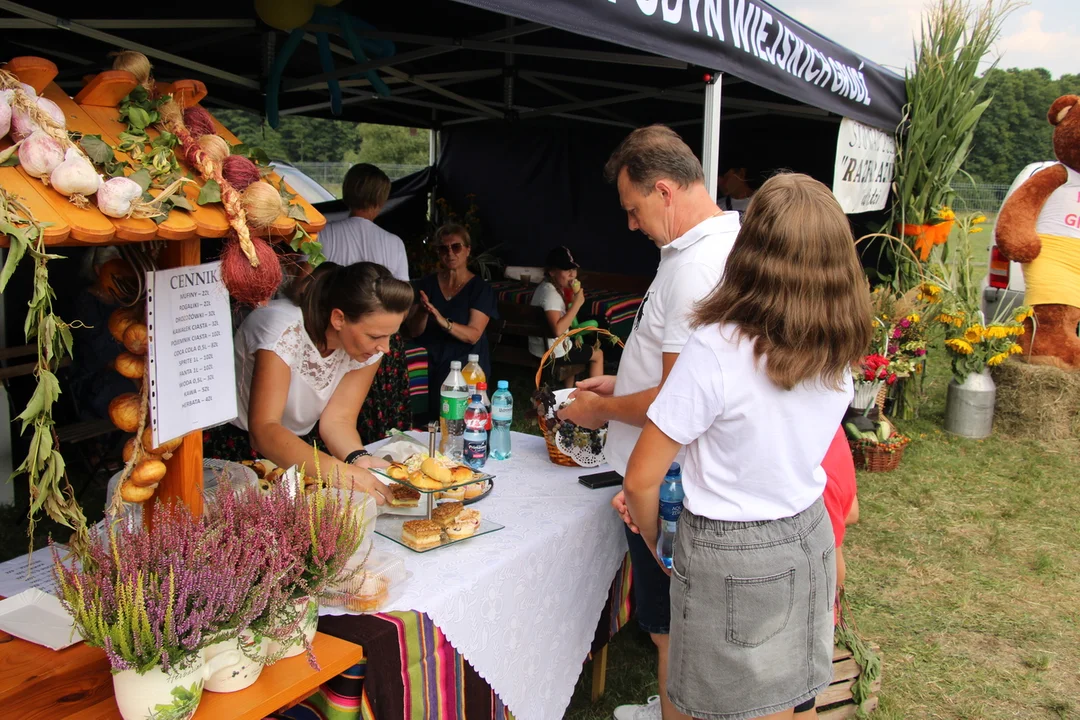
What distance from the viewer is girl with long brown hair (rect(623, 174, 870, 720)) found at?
1.50 metres

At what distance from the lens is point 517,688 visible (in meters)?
1.91

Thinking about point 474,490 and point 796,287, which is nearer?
point 796,287

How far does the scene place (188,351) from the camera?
154 cm

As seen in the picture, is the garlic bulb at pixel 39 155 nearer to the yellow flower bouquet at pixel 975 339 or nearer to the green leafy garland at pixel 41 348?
the green leafy garland at pixel 41 348

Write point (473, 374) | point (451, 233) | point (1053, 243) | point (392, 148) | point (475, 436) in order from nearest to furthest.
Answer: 1. point (475, 436)
2. point (473, 374)
3. point (451, 233)
4. point (1053, 243)
5. point (392, 148)

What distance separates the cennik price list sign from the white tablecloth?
18.4 inches

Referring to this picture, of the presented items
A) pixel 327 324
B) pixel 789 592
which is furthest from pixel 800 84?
pixel 789 592

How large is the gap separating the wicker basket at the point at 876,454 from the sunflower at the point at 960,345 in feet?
3.44

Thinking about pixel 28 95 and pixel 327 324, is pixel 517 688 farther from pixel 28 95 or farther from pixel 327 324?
pixel 28 95

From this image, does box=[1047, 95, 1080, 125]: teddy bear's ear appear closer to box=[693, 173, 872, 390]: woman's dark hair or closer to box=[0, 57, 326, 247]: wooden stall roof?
box=[693, 173, 872, 390]: woman's dark hair

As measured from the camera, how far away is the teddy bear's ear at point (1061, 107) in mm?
5863

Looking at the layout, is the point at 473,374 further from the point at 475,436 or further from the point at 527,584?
the point at 527,584

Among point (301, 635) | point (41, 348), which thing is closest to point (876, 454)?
point (301, 635)

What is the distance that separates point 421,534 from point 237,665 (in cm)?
62
